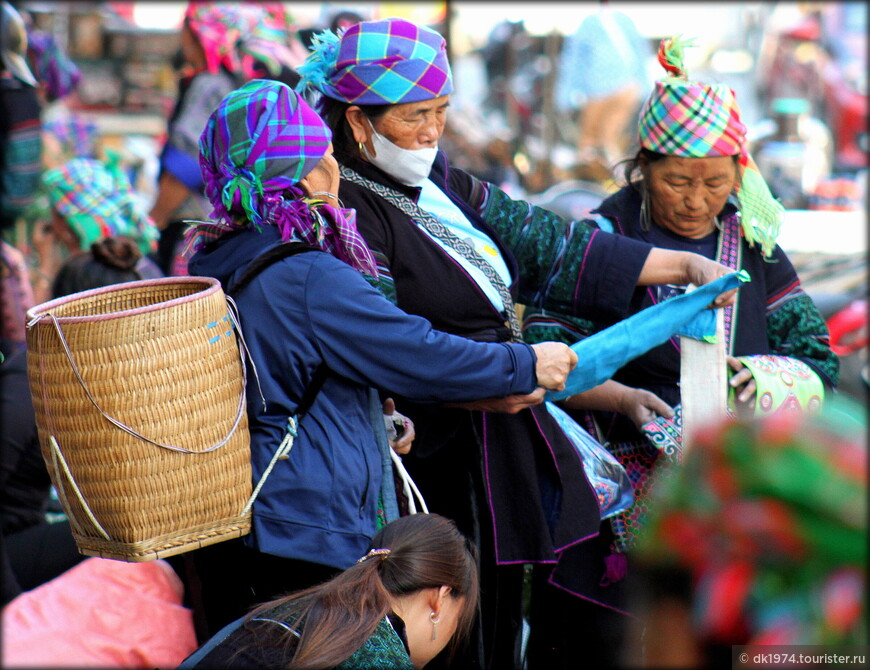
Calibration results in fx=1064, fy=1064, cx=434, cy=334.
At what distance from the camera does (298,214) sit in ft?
6.55

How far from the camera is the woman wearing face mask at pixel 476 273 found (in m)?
2.23

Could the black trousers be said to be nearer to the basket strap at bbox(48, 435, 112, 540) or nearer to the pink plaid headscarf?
the basket strap at bbox(48, 435, 112, 540)

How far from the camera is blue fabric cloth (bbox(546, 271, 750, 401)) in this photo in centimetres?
226

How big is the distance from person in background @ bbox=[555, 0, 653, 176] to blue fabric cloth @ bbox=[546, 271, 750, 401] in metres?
5.89

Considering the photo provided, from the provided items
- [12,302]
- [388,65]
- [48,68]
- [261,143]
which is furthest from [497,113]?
[261,143]

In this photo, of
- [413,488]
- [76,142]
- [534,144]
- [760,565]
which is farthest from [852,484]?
[534,144]

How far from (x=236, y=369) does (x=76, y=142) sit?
5988 mm

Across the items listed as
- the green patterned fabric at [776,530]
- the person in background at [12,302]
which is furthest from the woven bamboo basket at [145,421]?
the person in background at [12,302]

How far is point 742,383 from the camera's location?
2438mm

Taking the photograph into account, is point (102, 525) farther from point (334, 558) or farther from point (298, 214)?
Answer: point (298, 214)

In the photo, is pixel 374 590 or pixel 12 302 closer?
pixel 374 590

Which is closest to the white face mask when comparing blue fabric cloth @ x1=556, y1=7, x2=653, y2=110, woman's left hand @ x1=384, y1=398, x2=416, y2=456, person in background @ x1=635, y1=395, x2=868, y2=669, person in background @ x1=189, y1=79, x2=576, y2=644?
person in background @ x1=189, y1=79, x2=576, y2=644

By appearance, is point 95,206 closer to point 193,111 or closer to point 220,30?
point 193,111

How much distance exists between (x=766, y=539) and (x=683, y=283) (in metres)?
1.89
